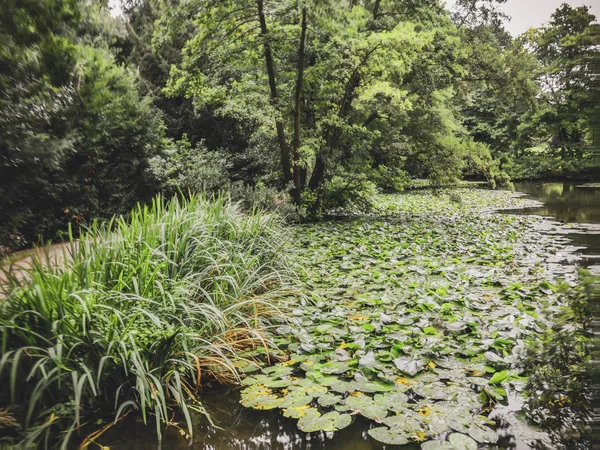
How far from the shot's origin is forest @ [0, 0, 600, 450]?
2156 millimetres

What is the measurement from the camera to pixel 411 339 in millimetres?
3090

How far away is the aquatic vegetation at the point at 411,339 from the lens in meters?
2.23

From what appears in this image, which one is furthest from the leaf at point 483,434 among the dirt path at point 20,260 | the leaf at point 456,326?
the dirt path at point 20,260

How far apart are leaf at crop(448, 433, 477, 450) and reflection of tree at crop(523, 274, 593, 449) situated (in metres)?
0.42

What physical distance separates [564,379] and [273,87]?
753 centimetres

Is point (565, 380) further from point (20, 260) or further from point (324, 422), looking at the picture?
point (20, 260)

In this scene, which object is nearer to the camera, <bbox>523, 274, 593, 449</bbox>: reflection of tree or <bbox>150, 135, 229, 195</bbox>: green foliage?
<bbox>523, 274, 593, 449</bbox>: reflection of tree

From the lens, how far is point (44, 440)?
6.74 feet

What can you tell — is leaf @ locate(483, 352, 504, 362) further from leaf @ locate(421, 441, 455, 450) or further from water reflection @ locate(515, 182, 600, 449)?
leaf @ locate(421, 441, 455, 450)

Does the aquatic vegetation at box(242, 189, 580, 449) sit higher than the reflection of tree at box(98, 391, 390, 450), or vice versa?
the aquatic vegetation at box(242, 189, 580, 449)

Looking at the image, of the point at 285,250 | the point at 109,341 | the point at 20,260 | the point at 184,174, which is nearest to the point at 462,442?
the point at 109,341

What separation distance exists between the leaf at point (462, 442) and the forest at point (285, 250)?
12 millimetres

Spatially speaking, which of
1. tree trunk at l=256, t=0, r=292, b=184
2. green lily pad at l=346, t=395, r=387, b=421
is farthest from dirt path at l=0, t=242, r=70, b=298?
tree trunk at l=256, t=0, r=292, b=184

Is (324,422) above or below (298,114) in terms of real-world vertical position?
below
